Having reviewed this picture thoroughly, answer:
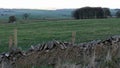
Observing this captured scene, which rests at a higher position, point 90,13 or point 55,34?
→ point 90,13

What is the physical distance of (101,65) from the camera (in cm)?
1034

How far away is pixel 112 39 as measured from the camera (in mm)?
13898

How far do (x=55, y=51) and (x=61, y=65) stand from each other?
1.95 meters

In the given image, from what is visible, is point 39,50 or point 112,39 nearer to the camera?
point 39,50

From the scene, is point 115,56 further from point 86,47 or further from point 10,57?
point 10,57

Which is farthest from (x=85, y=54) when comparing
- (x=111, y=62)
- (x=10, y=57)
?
(x=10, y=57)

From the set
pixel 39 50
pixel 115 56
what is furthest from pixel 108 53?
pixel 39 50

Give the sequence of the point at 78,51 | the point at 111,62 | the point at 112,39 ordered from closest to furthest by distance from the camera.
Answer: the point at 111,62 < the point at 78,51 < the point at 112,39

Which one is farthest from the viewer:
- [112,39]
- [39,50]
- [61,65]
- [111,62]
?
[112,39]

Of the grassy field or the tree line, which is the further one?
the tree line

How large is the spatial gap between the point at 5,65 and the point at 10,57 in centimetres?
77

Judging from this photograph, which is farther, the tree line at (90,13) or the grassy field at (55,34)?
the tree line at (90,13)

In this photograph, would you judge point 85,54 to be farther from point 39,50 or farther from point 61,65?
point 61,65

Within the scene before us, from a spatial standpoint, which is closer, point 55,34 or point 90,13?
point 55,34
